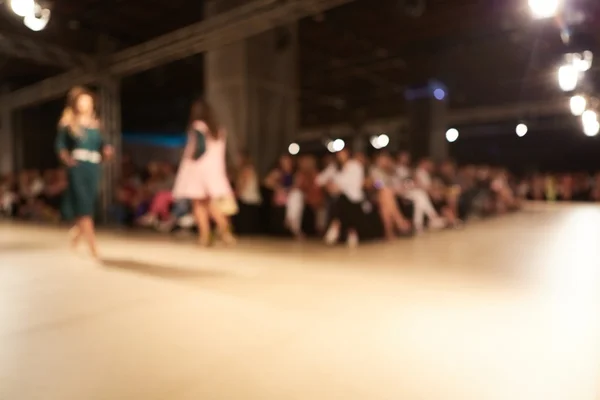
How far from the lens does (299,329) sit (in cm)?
221

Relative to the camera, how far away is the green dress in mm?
4133

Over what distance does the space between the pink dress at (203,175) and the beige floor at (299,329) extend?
1.09 meters

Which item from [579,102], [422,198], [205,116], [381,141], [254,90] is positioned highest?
[381,141]

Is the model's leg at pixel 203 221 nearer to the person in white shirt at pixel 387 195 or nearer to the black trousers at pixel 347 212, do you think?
the black trousers at pixel 347 212

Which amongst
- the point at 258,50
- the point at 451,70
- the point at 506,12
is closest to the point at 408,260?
the point at 258,50

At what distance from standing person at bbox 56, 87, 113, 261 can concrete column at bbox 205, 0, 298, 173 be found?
317 cm

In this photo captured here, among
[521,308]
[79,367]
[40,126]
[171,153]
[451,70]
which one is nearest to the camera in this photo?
[79,367]

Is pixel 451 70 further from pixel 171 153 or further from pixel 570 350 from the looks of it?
pixel 171 153

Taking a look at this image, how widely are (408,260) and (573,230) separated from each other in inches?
162

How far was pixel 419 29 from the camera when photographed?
9836 mm

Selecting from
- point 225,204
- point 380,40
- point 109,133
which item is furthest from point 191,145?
point 380,40

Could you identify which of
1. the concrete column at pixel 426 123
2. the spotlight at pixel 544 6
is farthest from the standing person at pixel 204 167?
the concrete column at pixel 426 123

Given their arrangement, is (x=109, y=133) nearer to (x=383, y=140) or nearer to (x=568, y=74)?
(x=568, y=74)

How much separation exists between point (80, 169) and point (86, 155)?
0.13 m
